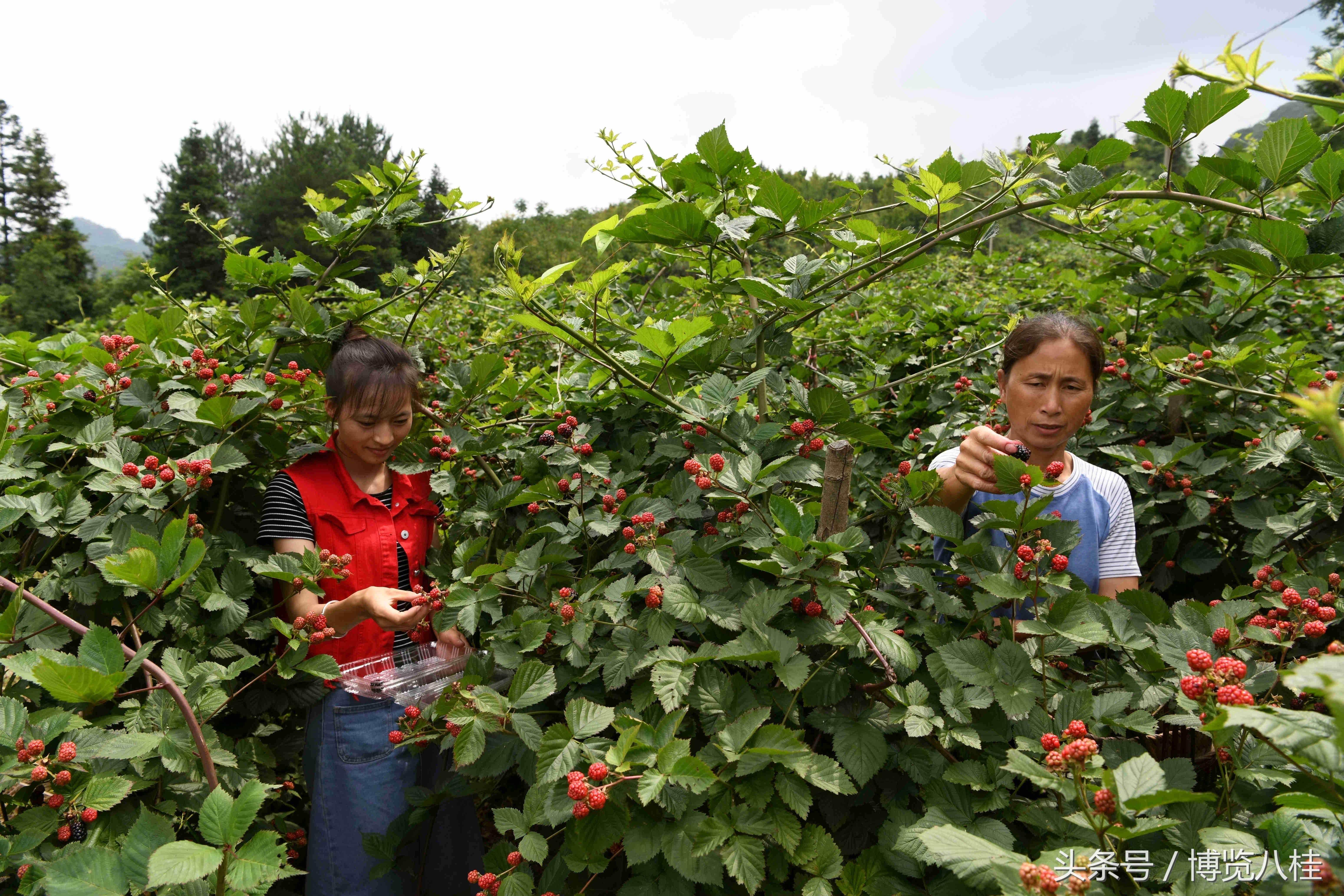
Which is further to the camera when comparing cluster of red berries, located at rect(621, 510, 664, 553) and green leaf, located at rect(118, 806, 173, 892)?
cluster of red berries, located at rect(621, 510, 664, 553)

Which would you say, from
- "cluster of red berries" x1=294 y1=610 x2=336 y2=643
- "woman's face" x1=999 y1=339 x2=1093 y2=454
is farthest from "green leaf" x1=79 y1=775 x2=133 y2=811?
"woman's face" x1=999 y1=339 x2=1093 y2=454

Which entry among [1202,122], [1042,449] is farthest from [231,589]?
[1202,122]

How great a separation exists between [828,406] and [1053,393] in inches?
26.5

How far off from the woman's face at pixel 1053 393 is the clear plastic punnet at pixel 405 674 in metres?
1.38

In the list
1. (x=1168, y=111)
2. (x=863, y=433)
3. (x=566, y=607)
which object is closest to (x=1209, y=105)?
(x=1168, y=111)

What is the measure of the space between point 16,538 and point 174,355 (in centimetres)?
56

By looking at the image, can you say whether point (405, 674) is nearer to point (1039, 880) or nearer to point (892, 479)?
point (892, 479)

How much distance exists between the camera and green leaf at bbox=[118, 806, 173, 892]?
116cm

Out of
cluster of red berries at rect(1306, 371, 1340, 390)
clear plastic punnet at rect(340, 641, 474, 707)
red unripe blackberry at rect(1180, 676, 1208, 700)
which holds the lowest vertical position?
clear plastic punnet at rect(340, 641, 474, 707)

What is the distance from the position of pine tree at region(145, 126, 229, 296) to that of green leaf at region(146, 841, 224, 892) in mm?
28016

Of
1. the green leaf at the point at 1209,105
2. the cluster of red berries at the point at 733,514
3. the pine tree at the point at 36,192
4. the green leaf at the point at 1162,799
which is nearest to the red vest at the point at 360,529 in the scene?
the cluster of red berries at the point at 733,514

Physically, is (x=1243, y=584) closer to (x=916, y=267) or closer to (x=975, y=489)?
(x=975, y=489)

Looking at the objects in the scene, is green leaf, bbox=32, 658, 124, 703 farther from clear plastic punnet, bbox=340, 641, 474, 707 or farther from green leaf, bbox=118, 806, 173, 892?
clear plastic punnet, bbox=340, 641, 474, 707

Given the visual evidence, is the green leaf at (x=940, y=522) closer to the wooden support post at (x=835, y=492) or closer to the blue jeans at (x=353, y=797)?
the wooden support post at (x=835, y=492)
